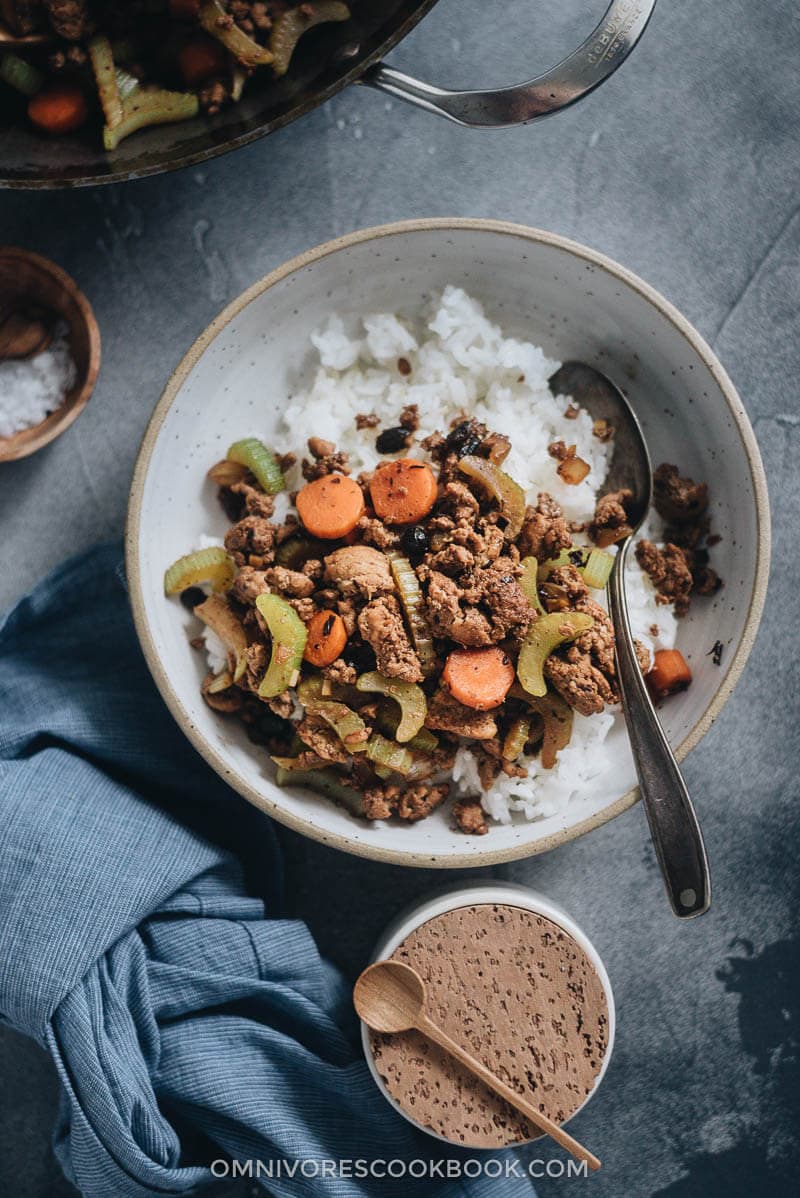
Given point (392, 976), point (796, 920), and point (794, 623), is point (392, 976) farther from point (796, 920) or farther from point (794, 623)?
point (794, 623)

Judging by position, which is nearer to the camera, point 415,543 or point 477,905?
point 415,543

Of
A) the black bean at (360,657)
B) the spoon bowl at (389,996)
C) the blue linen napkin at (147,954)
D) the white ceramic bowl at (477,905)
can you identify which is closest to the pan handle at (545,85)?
the black bean at (360,657)

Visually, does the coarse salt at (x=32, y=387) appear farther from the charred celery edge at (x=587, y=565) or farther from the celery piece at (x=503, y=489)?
the charred celery edge at (x=587, y=565)

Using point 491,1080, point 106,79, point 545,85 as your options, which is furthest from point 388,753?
point 106,79

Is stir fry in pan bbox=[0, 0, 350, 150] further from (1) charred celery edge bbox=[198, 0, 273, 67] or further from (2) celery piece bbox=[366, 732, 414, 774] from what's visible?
(2) celery piece bbox=[366, 732, 414, 774]

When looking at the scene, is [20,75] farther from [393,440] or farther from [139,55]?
[393,440]

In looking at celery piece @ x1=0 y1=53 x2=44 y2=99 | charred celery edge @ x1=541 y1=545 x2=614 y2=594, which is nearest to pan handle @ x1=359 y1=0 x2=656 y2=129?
celery piece @ x1=0 y1=53 x2=44 y2=99

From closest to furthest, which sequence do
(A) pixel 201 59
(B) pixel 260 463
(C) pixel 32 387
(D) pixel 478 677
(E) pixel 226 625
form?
1. (D) pixel 478 677
2. (A) pixel 201 59
3. (E) pixel 226 625
4. (B) pixel 260 463
5. (C) pixel 32 387
